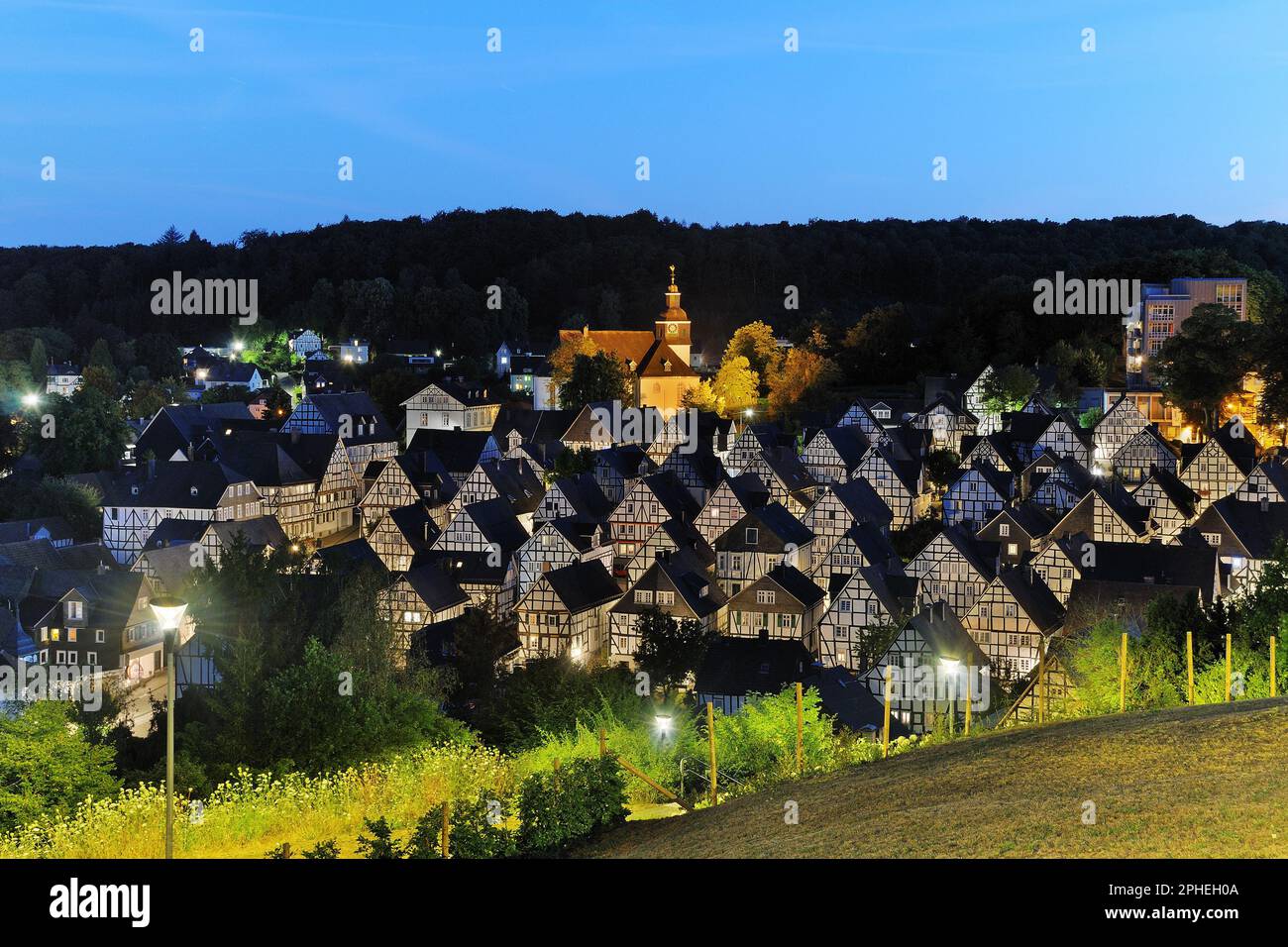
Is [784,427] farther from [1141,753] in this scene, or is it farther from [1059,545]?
[1141,753]

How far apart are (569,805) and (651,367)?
213 ft

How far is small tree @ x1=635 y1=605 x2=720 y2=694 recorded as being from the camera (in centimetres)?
3453

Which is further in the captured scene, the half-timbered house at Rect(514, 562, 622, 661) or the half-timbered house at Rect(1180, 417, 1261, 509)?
the half-timbered house at Rect(1180, 417, 1261, 509)

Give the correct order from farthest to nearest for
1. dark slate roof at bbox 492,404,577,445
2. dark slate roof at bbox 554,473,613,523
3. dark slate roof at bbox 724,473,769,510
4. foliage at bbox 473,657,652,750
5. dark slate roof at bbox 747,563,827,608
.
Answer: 1. dark slate roof at bbox 492,404,577,445
2. dark slate roof at bbox 554,473,613,523
3. dark slate roof at bbox 724,473,769,510
4. dark slate roof at bbox 747,563,827,608
5. foliage at bbox 473,657,652,750

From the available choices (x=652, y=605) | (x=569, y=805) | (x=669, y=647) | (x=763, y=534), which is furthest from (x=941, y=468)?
(x=569, y=805)

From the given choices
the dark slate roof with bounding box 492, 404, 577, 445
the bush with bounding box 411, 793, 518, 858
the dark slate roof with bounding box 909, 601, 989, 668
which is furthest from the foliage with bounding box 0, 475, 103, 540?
the bush with bounding box 411, 793, 518, 858

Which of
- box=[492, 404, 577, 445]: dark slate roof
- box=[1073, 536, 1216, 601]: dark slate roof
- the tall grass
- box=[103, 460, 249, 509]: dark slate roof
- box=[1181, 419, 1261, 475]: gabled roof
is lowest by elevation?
the tall grass

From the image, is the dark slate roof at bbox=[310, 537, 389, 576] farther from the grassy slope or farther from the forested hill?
the forested hill

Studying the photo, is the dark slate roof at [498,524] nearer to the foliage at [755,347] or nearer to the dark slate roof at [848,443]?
the dark slate roof at [848,443]

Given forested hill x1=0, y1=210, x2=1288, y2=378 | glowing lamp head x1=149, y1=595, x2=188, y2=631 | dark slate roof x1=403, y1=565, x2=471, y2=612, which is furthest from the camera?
forested hill x1=0, y1=210, x2=1288, y2=378

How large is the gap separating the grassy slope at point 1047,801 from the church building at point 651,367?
60621 millimetres

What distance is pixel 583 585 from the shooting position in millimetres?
38969

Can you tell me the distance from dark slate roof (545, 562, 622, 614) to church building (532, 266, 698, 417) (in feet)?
120

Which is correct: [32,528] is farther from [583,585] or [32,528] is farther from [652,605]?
[652,605]
